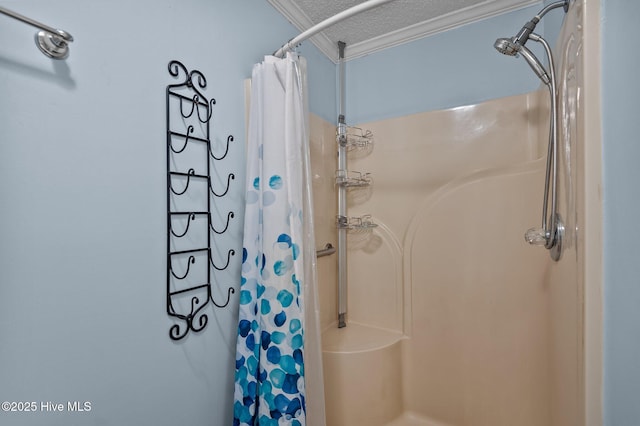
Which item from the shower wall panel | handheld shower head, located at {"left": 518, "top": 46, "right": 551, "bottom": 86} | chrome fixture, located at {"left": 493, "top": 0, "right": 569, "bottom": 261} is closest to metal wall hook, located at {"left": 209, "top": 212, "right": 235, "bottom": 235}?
the shower wall panel

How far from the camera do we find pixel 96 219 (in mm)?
749

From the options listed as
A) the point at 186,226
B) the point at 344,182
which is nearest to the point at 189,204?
the point at 186,226

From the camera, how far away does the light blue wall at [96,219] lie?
2.07ft

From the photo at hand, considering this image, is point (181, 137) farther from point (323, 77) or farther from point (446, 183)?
A: point (446, 183)

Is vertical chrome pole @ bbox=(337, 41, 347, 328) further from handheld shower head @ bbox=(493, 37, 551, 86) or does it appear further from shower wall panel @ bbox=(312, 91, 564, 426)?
handheld shower head @ bbox=(493, 37, 551, 86)

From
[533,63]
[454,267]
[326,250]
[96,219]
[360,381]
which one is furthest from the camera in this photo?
[326,250]

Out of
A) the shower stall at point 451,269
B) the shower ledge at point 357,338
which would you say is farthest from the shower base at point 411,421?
the shower ledge at point 357,338

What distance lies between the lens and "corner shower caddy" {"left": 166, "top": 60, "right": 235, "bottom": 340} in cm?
92

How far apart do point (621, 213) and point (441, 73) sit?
4.15 feet

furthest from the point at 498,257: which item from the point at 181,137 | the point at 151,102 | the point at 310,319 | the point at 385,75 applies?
the point at 151,102

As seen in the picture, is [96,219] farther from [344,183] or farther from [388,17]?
[388,17]

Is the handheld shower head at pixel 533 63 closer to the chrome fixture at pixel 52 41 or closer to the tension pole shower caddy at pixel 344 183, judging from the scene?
the tension pole shower caddy at pixel 344 183

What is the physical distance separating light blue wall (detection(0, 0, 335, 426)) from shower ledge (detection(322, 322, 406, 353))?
609 mm

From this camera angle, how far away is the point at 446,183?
1.54 m
